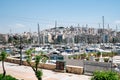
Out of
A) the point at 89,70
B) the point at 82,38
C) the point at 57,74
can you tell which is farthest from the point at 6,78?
the point at 82,38

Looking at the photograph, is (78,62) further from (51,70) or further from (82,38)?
(82,38)

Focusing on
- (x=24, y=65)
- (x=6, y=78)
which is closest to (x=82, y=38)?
(x=24, y=65)

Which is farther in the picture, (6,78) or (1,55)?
(1,55)

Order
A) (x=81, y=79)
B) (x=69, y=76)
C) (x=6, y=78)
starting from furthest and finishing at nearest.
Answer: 1. (x=69, y=76)
2. (x=81, y=79)
3. (x=6, y=78)

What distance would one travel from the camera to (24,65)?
24516 millimetres

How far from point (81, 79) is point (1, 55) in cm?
682

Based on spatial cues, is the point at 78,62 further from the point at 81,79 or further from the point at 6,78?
the point at 6,78

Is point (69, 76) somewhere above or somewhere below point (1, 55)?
below

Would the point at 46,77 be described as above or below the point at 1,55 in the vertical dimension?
below

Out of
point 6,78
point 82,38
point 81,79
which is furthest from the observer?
point 82,38

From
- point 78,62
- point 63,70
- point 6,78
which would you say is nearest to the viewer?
point 6,78

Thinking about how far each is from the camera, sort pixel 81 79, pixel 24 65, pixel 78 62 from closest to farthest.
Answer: pixel 81 79, pixel 78 62, pixel 24 65

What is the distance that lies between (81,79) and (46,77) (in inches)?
115

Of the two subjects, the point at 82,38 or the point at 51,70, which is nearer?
the point at 51,70
